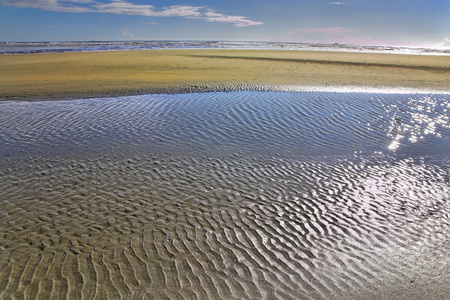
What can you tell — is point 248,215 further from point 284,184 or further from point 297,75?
point 297,75

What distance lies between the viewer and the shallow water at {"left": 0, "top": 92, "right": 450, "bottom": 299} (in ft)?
15.5

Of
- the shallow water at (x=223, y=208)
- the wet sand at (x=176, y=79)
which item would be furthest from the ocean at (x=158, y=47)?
the shallow water at (x=223, y=208)

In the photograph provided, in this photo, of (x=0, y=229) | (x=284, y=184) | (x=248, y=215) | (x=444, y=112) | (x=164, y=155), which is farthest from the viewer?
(x=444, y=112)

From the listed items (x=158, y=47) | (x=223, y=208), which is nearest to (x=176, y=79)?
(x=223, y=208)

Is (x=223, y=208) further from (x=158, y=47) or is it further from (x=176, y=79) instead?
(x=158, y=47)

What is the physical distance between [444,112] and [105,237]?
17352 mm

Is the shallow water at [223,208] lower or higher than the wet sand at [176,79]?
lower

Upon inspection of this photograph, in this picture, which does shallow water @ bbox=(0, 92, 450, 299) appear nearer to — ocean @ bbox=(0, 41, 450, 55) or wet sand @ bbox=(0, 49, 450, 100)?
wet sand @ bbox=(0, 49, 450, 100)

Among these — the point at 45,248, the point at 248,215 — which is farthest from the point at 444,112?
the point at 45,248

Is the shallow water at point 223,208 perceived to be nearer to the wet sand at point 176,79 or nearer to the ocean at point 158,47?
the wet sand at point 176,79

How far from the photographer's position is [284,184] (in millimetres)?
7891

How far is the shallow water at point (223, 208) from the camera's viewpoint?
4730 millimetres

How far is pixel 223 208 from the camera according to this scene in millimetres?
6758

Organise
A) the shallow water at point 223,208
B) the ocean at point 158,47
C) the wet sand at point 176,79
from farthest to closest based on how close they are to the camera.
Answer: the ocean at point 158,47
the wet sand at point 176,79
the shallow water at point 223,208
